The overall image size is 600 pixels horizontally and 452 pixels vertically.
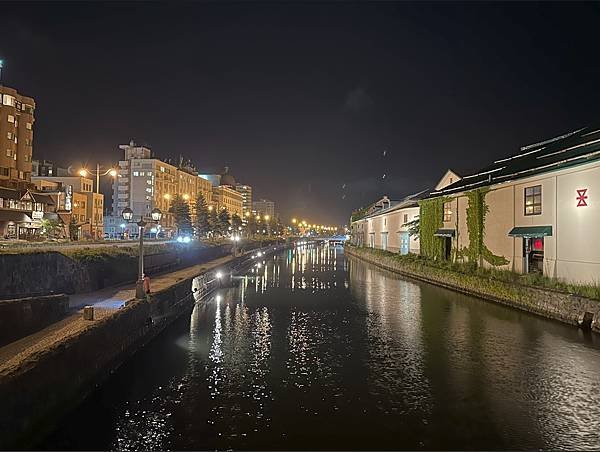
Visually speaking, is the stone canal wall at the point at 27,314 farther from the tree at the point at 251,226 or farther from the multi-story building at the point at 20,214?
the tree at the point at 251,226

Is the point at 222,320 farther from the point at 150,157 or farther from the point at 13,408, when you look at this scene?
the point at 150,157

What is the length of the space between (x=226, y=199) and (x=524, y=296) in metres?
135

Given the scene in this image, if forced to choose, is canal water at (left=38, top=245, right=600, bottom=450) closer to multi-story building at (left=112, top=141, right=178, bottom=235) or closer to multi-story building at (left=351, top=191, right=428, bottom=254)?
multi-story building at (left=351, top=191, right=428, bottom=254)

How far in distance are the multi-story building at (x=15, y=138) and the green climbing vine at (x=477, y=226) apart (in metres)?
56.3

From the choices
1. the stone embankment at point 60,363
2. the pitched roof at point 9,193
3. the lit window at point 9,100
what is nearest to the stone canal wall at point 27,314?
the stone embankment at point 60,363

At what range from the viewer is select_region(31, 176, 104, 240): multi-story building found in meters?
71.4

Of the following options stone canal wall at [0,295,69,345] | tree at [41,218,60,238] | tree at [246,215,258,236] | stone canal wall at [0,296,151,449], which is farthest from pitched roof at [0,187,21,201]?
tree at [246,215,258,236]

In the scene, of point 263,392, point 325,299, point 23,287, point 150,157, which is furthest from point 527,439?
point 150,157

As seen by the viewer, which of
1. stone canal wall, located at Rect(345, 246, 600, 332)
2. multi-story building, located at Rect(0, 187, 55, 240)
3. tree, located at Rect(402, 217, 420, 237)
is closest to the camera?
stone canal wall, located at Rect(345, 246, 600, 332)

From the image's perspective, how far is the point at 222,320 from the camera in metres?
20.1

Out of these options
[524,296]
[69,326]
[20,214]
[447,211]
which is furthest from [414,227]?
[20,214]

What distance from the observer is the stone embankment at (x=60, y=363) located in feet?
25.4

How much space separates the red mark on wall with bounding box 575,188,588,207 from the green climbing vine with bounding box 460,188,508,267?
8817 mm

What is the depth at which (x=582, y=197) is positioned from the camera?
2025 centimetres
